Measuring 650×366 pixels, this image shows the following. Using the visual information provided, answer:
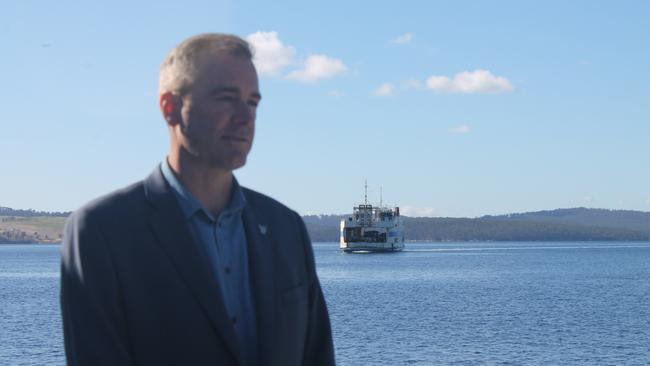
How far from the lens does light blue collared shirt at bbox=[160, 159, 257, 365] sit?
9.18ft

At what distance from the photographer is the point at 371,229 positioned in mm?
117312

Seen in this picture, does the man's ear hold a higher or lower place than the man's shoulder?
higher

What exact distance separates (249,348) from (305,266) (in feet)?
1.15

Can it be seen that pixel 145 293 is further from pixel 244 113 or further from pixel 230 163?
pixel 244 113

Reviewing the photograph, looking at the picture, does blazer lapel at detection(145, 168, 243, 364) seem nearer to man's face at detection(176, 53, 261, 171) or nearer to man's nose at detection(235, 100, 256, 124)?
man's face at detection(176, 53, 261, 171)

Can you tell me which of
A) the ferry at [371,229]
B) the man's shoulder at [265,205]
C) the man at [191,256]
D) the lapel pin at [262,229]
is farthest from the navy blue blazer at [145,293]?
the ferry at [371,229]

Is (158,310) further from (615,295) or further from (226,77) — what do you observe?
(615,295)

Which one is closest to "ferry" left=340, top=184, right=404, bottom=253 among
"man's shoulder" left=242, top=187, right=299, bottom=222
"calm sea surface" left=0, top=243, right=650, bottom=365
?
"calm sea surface" left=0, top=243, right=650, bottom=365

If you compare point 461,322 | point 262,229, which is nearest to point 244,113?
point 262,229

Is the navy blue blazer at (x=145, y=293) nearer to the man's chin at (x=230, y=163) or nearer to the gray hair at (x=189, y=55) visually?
the man's chin at (x=230, y=163)

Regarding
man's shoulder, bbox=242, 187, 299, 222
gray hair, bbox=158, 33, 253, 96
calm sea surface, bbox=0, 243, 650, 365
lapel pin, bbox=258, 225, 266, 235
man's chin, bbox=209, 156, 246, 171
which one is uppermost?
gray hair, bbox=158, 33, 253, 96

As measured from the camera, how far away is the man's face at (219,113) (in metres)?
2.71

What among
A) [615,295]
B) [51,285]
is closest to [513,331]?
[615,295]

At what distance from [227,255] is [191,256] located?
0.52 feet
